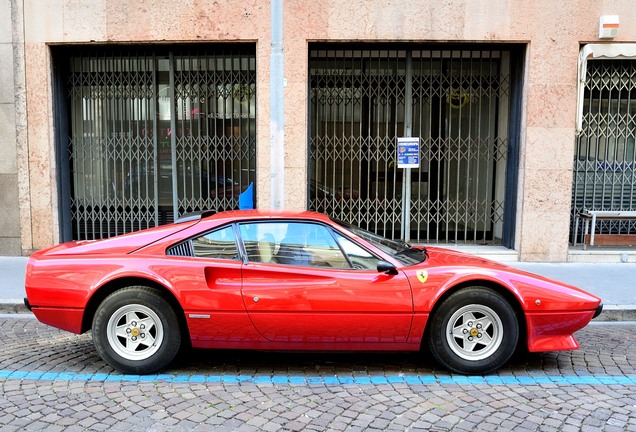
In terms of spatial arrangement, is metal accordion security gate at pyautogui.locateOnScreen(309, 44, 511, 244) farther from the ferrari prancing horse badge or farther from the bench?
the ferrari prancing horse badge

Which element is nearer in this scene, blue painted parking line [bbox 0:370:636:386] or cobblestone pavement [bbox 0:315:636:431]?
cobblestone pavement [bbox 0:315:636:431]

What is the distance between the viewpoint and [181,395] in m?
4.19

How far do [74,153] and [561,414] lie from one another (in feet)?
30.4

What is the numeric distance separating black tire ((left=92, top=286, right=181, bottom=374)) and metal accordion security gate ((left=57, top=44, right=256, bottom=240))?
19.1ft

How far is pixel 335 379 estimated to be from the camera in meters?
4.55

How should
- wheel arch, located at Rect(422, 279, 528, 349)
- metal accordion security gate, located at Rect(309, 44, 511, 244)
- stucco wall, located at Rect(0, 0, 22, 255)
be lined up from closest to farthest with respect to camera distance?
wheel arch, located at Rect(422, 279, 528, 349) < stucco wall, located at Rect(0, 0, 22, 255) < metal accordion security gate, located at Rect(309, 44, 511, 244)

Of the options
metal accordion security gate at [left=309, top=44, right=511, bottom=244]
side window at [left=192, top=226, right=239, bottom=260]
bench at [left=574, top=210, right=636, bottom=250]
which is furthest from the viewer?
metal accordion security gate at [left=309, top=44, right=511, bottom=244]

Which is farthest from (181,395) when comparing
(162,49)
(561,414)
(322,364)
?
(162,49)

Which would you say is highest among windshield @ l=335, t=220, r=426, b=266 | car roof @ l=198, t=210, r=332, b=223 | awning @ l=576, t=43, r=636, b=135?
awning @ l=576, t=43, r=636, b=135

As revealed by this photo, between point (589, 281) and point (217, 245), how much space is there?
19.5 feet

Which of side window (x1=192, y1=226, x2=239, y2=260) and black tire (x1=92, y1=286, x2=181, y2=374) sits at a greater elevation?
side window (x1=192, y1=226, x2=239, y2=260)

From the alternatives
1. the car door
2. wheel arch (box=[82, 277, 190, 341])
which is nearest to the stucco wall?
wheel arch (box=[82, 277, 190, 341])

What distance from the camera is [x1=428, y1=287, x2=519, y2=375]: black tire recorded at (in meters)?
4.50

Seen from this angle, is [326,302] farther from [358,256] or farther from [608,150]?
[608,150]
